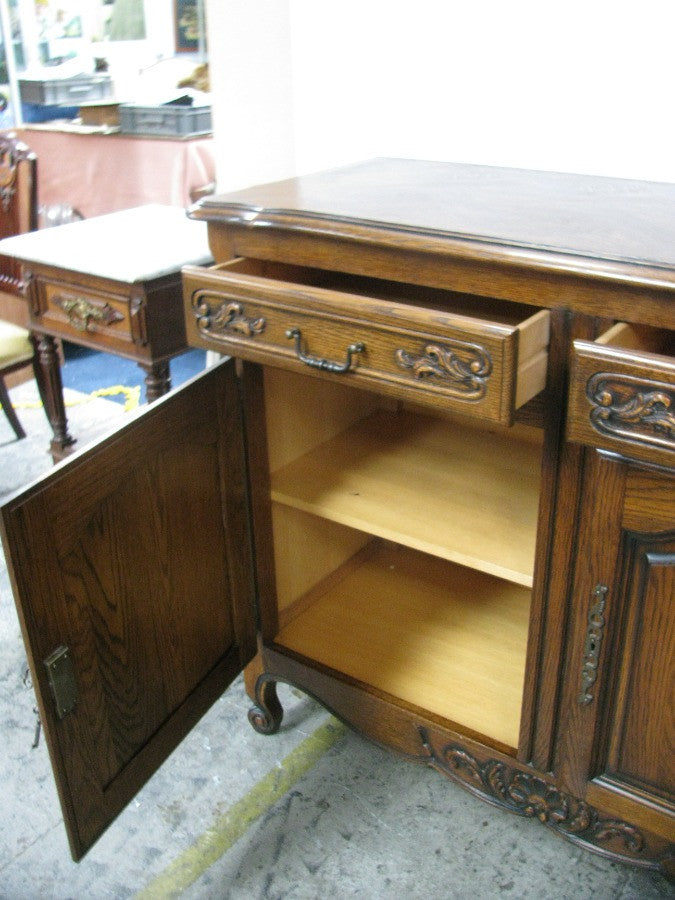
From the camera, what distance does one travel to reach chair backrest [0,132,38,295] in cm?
208

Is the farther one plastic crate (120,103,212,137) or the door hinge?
plastic crate (120,103,212,137)

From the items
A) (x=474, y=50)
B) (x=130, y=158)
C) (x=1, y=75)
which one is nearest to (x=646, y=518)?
(x=474, y=50)

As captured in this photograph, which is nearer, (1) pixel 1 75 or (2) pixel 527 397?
(2) pixel 527 397

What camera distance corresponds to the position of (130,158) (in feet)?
10.0

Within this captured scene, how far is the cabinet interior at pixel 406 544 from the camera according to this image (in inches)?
46.1

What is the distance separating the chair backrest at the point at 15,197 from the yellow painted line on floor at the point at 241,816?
131 cm

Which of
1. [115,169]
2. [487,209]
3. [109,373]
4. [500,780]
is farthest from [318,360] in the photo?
[115,169]

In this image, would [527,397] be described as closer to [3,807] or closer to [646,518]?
[646,518]

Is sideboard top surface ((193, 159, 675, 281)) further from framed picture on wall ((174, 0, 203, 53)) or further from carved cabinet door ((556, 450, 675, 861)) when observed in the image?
framed picture on wall ((174, 0, 203, 53))

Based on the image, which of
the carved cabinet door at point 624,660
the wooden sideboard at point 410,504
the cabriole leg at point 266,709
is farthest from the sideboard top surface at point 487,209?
the cabriole leg at point 266,709

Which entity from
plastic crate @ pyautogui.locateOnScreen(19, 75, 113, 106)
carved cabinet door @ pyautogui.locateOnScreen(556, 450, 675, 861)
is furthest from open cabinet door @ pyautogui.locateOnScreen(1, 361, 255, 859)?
plastic crate @ pyautogui.locateOnScreen(19, 75, 113, 106)

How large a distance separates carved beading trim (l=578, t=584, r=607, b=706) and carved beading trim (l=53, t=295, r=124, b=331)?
3.49 feet

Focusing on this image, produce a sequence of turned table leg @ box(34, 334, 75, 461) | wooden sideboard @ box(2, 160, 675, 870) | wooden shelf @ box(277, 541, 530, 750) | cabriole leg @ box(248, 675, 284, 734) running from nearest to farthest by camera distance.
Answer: wooden sideboard @ box(2, 160, 675, 870)
wooden shelf @ box(277, 541, 530, 750)
cabriole leg @ box(248, 675, 284, 734)
turned table leg @ box(34, 334, 75, 461)

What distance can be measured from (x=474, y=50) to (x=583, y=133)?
21 centimetres
